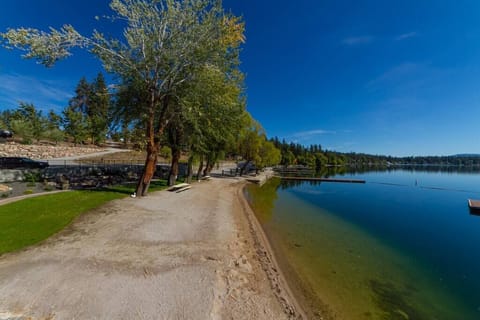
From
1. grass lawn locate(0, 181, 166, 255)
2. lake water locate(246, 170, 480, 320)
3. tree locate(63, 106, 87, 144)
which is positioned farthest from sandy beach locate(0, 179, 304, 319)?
tree locate(63, 106, 87, 144)

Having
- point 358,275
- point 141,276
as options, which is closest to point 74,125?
point 141,276

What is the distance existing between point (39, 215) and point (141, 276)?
249 inches

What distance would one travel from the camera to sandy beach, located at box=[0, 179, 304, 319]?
3566 millimetres

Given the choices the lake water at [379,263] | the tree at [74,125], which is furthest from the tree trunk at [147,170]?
the tree at [74,125]

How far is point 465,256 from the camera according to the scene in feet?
29.3

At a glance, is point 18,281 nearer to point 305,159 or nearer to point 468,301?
point 468,301

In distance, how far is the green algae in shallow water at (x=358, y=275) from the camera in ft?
17.3

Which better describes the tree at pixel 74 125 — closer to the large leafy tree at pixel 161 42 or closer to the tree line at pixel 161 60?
the tree line at pixel 161 60

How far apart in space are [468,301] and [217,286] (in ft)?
25.1

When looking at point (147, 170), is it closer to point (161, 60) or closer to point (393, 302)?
point (161, 60)

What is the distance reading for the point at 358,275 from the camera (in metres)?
6.75

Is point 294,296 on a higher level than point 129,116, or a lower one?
lower

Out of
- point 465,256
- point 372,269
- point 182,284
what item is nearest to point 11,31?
point 182,284

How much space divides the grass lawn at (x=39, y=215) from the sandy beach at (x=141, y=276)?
0.47m
